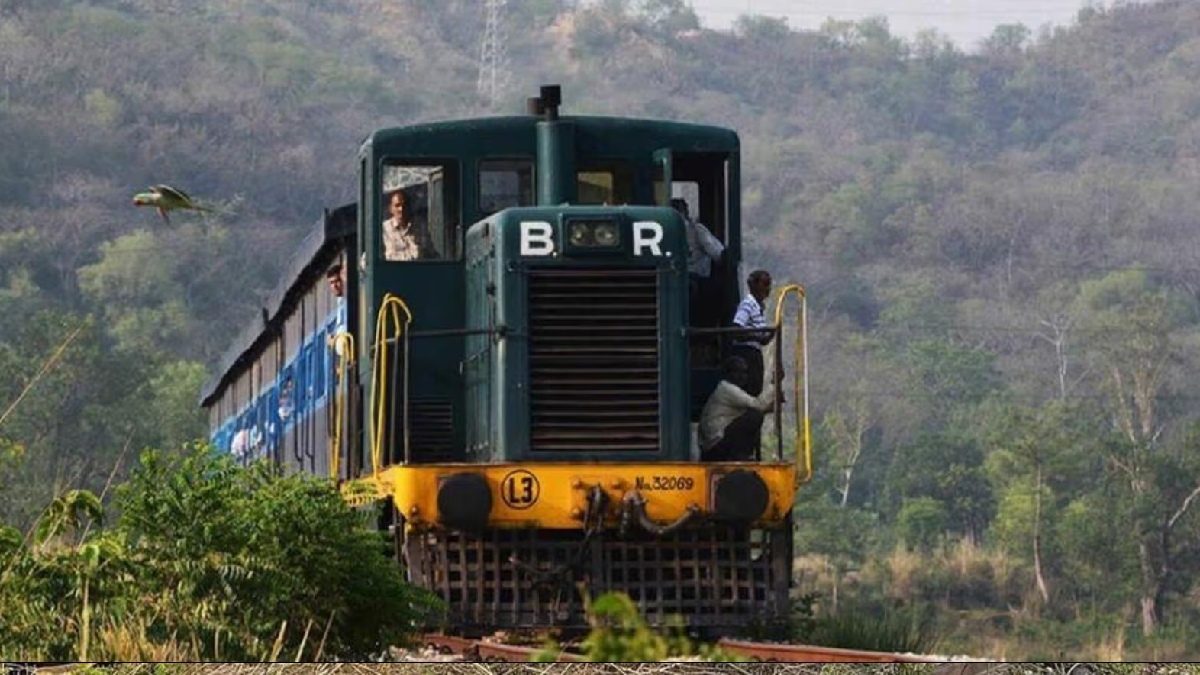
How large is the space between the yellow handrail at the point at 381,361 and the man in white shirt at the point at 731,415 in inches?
58.2

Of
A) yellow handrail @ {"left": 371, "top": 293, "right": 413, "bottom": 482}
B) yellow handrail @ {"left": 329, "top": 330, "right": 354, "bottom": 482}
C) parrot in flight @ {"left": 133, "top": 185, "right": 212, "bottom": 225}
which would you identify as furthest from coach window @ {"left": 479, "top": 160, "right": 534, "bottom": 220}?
parrot in flight @ {"left": 133, "top": 185, "right": 212, "bottom": 225}

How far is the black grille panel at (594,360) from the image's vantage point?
13.7 m

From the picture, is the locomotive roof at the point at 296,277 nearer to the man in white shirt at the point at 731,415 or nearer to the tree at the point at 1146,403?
the man in white shirt at the point at 731,415

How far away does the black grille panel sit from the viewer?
13.7m

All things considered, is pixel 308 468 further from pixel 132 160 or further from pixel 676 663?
pixel 132 160

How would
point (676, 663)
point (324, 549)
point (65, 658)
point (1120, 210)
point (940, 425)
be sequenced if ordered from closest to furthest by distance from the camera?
point (676, 663) < point (65, 658) < point (324, 549) < point (940, 425) < point (1120, 210)

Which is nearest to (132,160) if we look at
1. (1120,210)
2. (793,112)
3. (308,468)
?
(1120,210)

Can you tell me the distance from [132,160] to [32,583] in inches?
5451

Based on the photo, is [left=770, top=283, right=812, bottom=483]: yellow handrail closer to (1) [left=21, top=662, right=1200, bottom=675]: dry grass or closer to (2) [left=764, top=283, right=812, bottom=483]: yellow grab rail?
(2) [left=764, top=283, right=812, bottom=483]: yellow grab rail

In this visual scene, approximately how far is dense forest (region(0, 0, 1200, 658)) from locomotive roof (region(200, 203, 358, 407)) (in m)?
1.88

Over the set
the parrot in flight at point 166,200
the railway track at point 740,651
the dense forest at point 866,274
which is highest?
the dense forest at point 866,274

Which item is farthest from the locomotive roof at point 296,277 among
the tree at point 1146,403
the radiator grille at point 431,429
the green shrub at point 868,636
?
the tree at point 1146,403

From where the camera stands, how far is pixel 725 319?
578 inches

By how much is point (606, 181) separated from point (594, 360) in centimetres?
139
